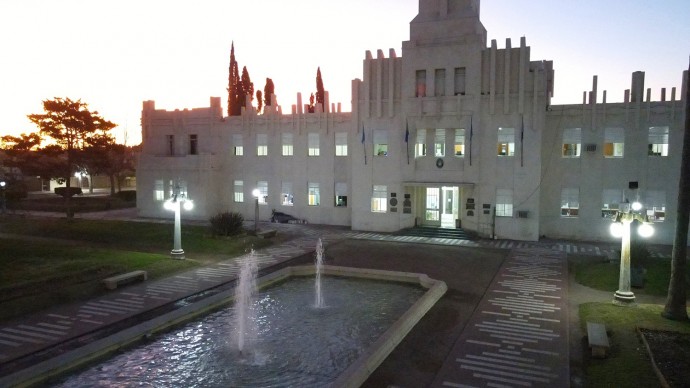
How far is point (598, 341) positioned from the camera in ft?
34.4

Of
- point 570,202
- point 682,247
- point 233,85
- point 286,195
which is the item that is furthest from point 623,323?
point 233,85

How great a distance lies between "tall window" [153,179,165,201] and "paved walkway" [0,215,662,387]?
1920 centimetres

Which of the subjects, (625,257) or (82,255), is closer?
(625,257)

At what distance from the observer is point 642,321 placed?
12633 millimetres

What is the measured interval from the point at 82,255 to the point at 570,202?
88.3ft

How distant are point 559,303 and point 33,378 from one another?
14.2 m

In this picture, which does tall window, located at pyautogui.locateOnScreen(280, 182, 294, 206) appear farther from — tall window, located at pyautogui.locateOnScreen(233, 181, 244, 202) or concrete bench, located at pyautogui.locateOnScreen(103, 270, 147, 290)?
concrete bench, located at pyautogui.locateOnScreen(103, 270, 147, 290)

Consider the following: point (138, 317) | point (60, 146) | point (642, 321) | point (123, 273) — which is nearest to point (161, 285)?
point (123, 273)

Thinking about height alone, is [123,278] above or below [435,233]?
below

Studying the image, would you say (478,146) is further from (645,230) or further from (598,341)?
(598,341)

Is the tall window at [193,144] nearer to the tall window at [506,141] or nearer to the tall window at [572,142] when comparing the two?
the tall window at [506,141]

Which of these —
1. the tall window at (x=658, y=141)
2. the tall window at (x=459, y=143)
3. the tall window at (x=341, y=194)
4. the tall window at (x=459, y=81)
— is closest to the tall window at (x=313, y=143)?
the tall window at (x=341, y=194)

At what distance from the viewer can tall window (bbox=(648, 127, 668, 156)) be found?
2656cm

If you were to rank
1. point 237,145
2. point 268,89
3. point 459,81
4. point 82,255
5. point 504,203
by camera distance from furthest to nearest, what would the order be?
point 268,89 → point 237,145 → point 459,81 → point 504,203 → point 82,255
